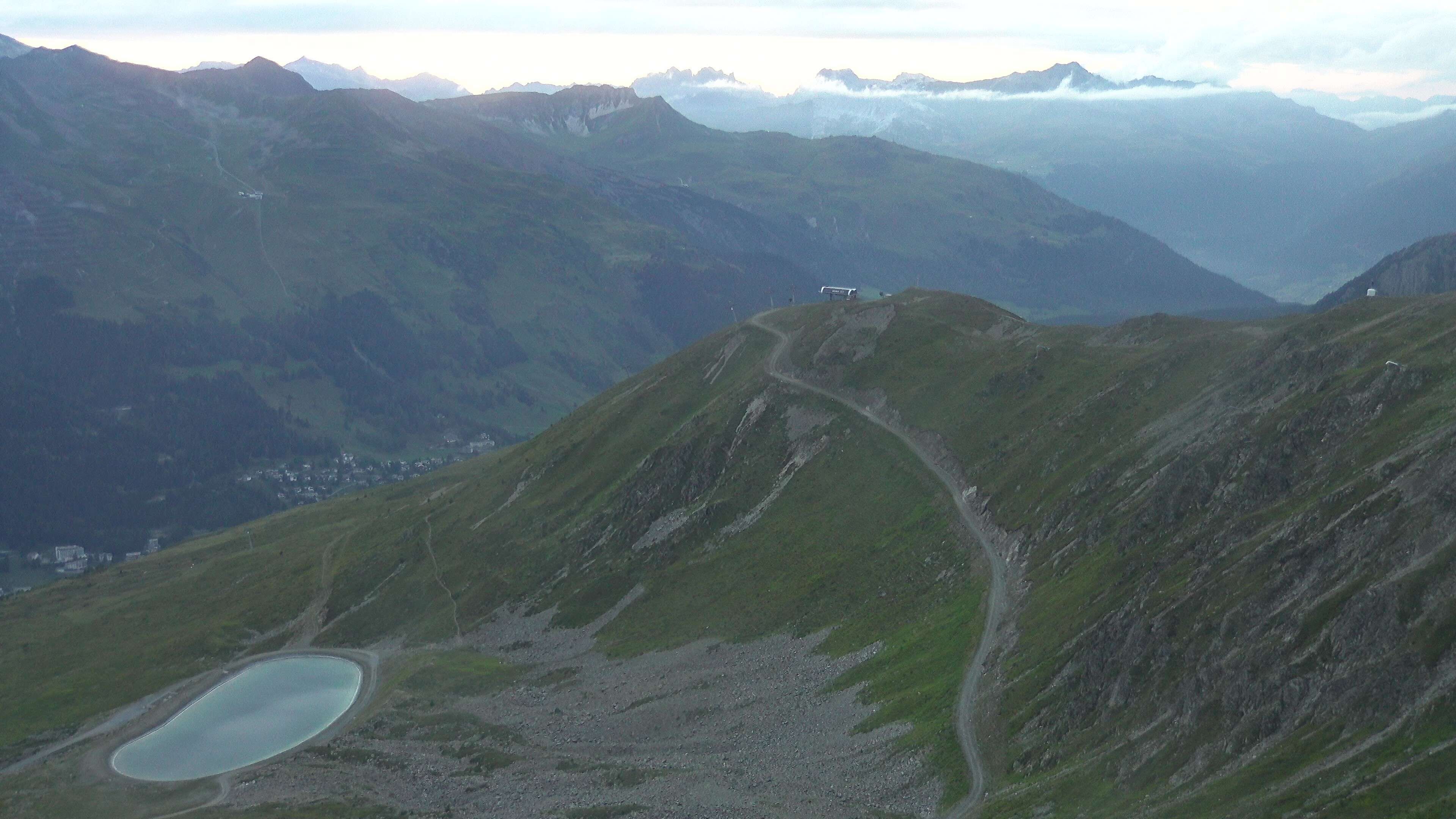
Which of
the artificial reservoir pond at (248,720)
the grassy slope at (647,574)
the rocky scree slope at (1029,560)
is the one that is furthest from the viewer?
the artificial reservoir pond at (248,720)

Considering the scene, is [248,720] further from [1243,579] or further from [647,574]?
[1243,579]

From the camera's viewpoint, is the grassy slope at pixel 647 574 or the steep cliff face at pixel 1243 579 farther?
the grassy slope at pixel 647 574

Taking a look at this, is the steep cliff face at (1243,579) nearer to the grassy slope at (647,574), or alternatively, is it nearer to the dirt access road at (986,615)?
the dirt access road at (986,615)

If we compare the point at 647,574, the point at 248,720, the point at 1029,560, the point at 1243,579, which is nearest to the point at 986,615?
the point at 1029,560

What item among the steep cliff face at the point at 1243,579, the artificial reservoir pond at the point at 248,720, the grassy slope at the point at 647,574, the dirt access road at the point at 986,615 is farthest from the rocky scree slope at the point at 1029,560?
the artificial reservoir pond at the point at 248,720

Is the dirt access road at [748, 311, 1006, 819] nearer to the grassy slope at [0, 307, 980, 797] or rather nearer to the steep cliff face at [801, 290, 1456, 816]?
the grassy slope at [0, 307, 980, 797]

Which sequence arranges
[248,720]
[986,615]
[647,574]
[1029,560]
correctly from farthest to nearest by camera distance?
[647,574]
[248,720]
[1029,560]
[986,615]

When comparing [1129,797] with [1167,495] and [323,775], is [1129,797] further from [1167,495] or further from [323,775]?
[323,775]
